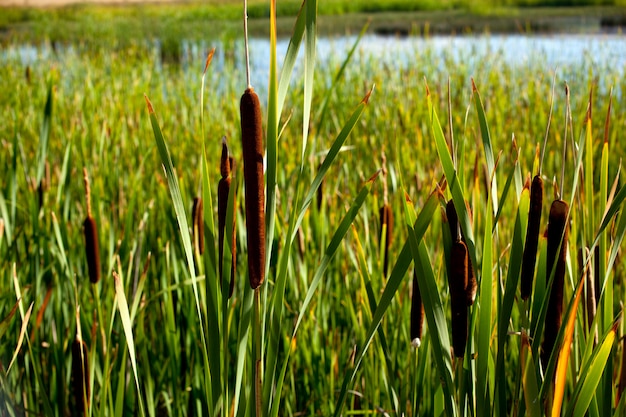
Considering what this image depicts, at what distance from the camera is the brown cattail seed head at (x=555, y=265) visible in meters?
0.51

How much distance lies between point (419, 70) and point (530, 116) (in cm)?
184

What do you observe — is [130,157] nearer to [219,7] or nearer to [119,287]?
[119,287]

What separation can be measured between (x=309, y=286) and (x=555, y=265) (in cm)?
43

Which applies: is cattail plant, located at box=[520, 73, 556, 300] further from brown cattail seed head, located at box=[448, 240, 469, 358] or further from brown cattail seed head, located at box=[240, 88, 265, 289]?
brown cattail seed head, located at box=[240, 88, 265, 289]

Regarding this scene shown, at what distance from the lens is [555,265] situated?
1.69 feet

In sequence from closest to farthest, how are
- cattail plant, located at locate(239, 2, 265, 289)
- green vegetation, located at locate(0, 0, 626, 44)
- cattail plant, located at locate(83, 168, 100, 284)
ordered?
cattail plant, located at locate(239, 2, 265, 289) < cattail plant, located at locate(83, 168, 100, 284) < green vegetation, located at locate(0, 0, 626, 44)

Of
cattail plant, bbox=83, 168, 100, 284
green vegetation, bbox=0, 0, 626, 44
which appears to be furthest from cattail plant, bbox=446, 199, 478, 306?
green vegetation, bbox=0, 0, 626, 44

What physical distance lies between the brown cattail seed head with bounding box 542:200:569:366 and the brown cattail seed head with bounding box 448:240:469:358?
2.7 inches

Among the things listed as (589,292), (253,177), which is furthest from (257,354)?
(589,292)

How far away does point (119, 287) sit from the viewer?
572mm

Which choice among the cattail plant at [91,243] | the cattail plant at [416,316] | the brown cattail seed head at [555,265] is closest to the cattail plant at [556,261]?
the brown cattail seed head at [555,265]

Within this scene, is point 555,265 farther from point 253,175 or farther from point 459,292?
point 253,175

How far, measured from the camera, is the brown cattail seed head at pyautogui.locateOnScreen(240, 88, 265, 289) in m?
0.44

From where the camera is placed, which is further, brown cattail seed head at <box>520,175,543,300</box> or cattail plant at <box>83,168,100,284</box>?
cattail plant at <box>83,168,100,284</box>
